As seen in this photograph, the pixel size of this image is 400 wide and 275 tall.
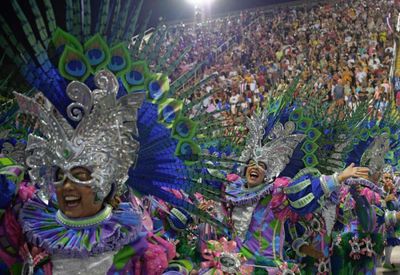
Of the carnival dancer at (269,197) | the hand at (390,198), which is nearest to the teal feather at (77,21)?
the carnival dancer at (269,197)

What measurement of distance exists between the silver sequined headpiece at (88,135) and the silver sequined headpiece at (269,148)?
2.08 metres

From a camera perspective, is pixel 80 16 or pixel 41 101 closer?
pixel 80 16

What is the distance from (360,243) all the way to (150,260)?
3.74 metres

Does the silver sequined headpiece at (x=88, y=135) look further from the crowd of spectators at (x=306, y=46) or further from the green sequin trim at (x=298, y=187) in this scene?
the crowd of spectators at (x=306, y=46)

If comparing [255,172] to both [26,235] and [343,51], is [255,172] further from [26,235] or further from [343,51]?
[343,51]

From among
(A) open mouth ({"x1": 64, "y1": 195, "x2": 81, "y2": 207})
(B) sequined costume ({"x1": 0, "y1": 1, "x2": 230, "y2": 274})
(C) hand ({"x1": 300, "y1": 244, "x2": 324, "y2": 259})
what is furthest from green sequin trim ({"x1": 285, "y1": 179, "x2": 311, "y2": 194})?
(A) open mouth ({"x1": 64, "y1": 195, "x2": 81, "y2": 207})

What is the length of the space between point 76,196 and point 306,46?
718 inches

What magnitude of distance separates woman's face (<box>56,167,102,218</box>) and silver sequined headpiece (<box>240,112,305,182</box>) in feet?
7.18

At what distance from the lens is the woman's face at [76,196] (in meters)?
2.82

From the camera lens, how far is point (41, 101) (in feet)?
10.5

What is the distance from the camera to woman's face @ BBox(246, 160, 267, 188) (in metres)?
4.79

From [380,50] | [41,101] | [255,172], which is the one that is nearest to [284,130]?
[255,172]

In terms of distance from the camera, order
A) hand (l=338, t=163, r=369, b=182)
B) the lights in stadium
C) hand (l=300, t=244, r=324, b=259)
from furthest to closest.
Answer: the lights in stadium, hand (l=300, t=244, r=324, b=259), hand (l=338, t=163, r=369, b=182)

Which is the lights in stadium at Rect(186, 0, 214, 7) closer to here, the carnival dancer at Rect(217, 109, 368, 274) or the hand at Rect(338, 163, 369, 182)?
the carnival dancer at Rect(217, 109, 368, 274)
